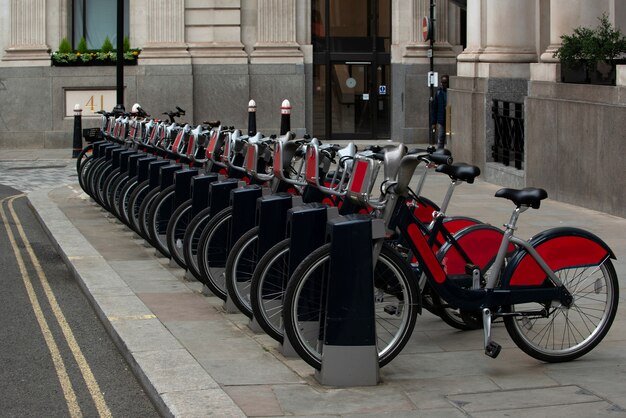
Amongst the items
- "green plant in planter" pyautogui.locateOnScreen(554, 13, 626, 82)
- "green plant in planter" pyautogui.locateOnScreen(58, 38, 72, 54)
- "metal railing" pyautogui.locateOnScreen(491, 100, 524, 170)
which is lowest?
"metal railing" pyautogui.locateOnScreen(491, 100, 524, 170)

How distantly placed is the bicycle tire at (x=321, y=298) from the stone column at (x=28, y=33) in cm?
2472

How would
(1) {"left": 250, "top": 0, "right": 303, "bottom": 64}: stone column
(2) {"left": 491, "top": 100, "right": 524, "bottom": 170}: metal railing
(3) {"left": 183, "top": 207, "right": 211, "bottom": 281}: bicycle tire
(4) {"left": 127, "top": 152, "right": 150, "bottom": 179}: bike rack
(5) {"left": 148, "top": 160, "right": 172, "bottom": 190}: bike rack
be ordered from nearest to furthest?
1. (3) {"left": 183, "top": 207, "right": 211, "bottom": 281}: bicycle tire
2. (5) {"left": 148, "top": 160, "right": 172, "bottom": 190}: bike rack
3. (4) {"left": 127, "top": 152, "right": 150, "bottom": 179}: bike rack
4. (2) {"left": 491, "top": 100, "right": 524, "bottom": 170}: metal railing
5. (1) {"left": 250, "top": 0, "right": 303, "bottom": 64}: stone column

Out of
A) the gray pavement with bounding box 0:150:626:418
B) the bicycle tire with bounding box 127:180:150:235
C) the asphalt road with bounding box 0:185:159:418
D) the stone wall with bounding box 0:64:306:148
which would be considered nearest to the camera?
the gray pavement with bounding box 0:150:626:418

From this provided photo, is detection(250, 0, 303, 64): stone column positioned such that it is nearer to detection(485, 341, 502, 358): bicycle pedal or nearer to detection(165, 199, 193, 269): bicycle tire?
detection(165, 199, 193, 269): bicycle tire

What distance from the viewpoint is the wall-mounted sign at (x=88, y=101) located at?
30906 millimetres

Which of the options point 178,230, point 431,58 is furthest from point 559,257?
point 431,58

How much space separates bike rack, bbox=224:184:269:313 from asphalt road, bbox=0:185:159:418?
46.4 inches

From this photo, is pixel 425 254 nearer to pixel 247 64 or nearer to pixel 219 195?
pixel 219 195

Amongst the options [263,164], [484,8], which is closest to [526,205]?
[263,164]

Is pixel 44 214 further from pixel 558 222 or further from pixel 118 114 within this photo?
pixel 558 222

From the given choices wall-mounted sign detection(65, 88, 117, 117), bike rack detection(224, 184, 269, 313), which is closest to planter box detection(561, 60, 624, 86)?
bike rack detection(224, 184, 269, 313)

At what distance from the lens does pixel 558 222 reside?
575 inches

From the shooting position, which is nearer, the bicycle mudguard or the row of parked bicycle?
the row of parked bicycle

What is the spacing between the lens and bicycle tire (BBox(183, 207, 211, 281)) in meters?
10.2
